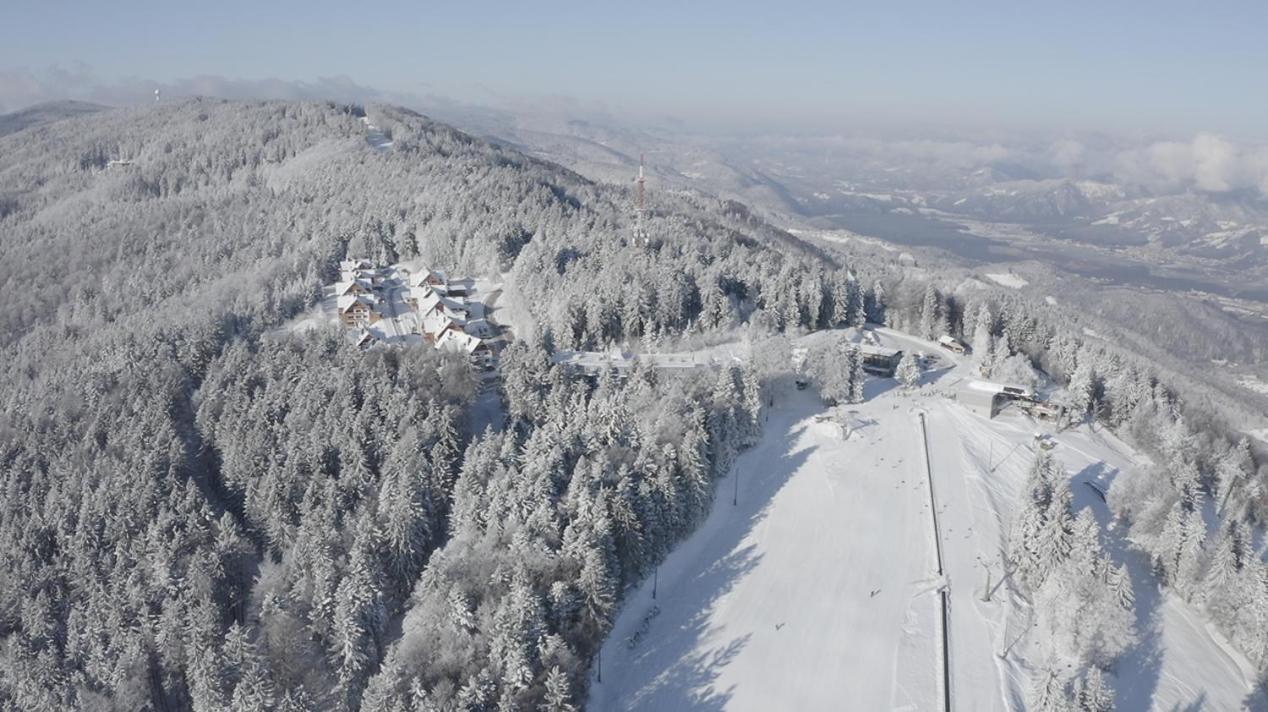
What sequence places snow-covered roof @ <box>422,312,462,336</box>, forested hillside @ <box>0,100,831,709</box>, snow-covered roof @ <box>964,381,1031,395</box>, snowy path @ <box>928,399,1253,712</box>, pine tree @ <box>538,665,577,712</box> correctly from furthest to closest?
snow-covered roof @ <box>422,312,462,336</box>, snow-covered roof @ <box>964,381,1031,395</box>, forested hillside @ <box>0,100,831,709</box>, snowy path @ <box>928,399,1253,712</box>, pine tree @ <box>538,665,577,712</box>

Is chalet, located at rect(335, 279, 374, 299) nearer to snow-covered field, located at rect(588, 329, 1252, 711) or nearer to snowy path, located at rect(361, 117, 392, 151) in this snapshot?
snow-covered field, located at rect(588, 329, 1252, 711)

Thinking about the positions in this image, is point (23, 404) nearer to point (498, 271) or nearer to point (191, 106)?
point (498, 271)

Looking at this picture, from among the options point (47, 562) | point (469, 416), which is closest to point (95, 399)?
point (47, 562)

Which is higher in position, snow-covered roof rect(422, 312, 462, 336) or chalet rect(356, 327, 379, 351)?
snow-covered roof rect(422, 312, 462, 336)

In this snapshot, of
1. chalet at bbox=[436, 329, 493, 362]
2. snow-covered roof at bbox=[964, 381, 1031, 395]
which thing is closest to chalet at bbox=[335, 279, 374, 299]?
chalet at bbox=[436, 329, 493, 362]

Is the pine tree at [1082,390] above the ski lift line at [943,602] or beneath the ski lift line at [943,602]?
above

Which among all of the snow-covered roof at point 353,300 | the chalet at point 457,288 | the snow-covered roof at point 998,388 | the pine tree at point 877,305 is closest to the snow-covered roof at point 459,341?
the snow-covered roof at point 353,300

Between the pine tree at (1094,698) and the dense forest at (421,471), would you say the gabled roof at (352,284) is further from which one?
the pine tree at (1094,698)
